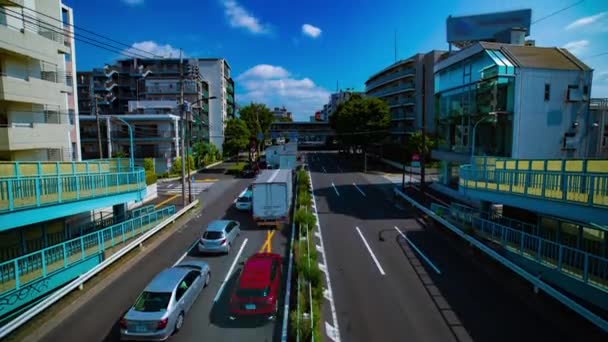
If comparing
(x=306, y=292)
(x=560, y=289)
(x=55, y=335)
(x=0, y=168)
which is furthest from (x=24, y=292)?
(x=560, y=289)

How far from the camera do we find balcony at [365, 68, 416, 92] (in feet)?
213

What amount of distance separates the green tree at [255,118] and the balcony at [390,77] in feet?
93.2

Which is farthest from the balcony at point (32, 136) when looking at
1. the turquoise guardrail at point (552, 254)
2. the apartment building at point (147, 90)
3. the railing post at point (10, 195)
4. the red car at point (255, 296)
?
the apartment building at point (147, 90)

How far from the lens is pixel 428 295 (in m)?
12.2

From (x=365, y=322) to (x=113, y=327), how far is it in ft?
26.9

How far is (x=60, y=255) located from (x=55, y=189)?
2.60 meters

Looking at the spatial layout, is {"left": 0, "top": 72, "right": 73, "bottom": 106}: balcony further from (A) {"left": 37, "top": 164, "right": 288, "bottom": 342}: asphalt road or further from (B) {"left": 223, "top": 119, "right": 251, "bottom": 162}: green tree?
(B) {"left": 223, "top": 119, "right": 251, "bottom": 162}: green tree

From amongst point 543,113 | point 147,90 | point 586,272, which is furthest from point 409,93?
point 586,272

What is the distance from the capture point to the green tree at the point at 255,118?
56.4 metres

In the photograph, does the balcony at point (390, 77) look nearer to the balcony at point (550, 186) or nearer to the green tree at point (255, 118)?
the green tree at point (255, 118)

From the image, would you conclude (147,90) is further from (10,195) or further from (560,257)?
(560,257)

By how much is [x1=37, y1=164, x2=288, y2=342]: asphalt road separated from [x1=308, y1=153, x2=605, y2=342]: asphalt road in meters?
2.99

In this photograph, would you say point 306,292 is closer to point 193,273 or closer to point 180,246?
point 193,273

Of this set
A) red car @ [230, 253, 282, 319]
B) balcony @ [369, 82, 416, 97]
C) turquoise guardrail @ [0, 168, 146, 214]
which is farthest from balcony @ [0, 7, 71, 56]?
balcony @ [369, 82, 416, 97]
